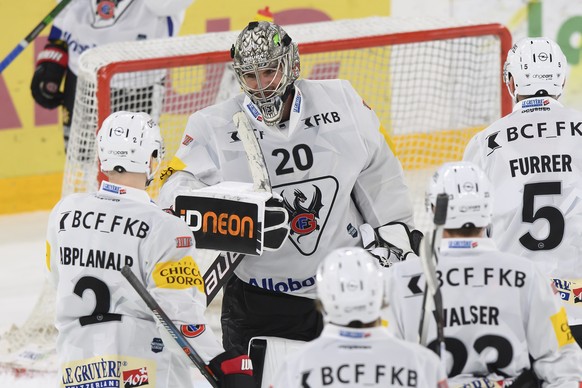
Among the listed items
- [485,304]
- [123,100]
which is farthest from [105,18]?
[485,304]

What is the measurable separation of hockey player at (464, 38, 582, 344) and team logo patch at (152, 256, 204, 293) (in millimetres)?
945

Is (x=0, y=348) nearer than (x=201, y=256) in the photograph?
Yes

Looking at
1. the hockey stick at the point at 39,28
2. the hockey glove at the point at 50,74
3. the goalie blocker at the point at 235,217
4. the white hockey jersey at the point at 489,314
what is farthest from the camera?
the hockey glove at the point at 50,74

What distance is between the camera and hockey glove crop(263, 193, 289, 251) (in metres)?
3.79

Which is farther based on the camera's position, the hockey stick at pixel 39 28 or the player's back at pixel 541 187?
the hockey stick at pixel 39 28

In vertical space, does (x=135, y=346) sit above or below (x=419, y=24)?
below

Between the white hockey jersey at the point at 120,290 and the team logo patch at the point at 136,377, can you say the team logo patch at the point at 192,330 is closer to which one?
the white hockey jersey at the point at 120,290

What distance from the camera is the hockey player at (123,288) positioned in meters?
3.52

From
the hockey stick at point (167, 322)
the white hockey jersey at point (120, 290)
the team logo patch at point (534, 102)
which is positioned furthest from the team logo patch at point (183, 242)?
the team logo patch at point (534, 102)

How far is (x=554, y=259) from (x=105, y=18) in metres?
3.47

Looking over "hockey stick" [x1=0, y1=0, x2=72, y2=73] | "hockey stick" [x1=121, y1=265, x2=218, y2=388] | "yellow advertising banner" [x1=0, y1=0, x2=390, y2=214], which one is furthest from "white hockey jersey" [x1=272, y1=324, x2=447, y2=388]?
"yellow advertising banner" [x1=0, y1=0, x2=390, y2=214]

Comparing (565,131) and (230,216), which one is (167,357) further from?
(565,131)

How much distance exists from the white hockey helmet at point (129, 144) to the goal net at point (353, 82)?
1833mm

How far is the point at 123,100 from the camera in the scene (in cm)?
588
